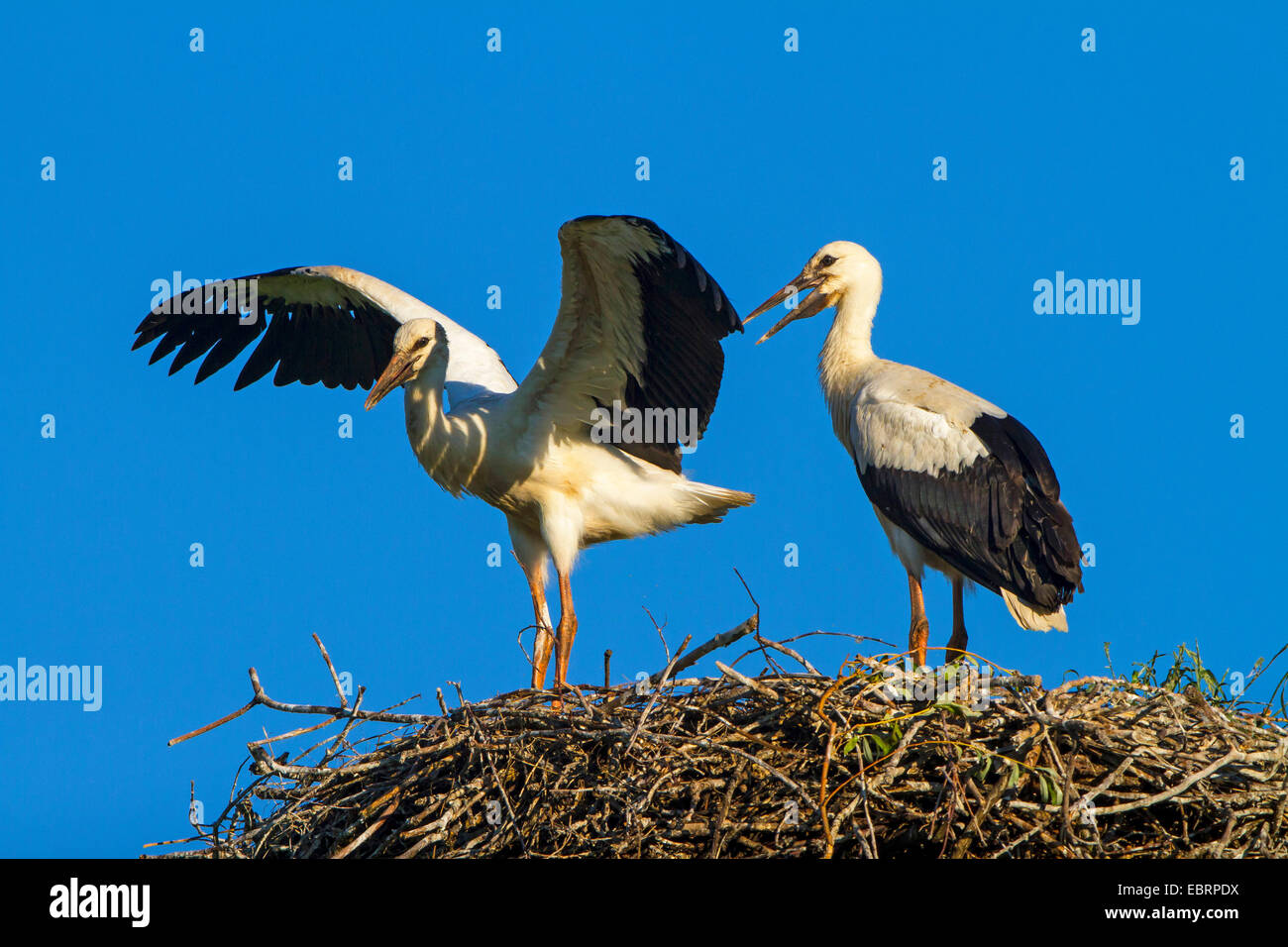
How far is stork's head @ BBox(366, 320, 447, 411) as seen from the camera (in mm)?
6766

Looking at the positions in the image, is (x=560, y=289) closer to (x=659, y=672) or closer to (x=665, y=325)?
(x=665, y=325)

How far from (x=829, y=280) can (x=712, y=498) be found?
1.23 metres

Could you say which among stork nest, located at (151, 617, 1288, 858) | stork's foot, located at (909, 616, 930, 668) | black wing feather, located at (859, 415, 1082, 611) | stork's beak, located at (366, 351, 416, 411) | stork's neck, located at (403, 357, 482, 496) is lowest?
stork nest, located at (151, 617, 1288, 858)

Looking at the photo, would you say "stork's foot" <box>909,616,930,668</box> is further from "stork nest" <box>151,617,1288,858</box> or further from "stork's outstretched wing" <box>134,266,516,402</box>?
"stork's outstretched wing" <box>134,266,516,402</box>

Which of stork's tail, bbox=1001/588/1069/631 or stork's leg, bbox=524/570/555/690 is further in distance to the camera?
stork's leg, bbox=524/570/555/690

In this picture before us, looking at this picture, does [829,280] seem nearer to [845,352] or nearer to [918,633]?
[845,352]

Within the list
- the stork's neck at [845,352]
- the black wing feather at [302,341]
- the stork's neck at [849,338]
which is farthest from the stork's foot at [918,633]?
the black wing feather at [302,341]

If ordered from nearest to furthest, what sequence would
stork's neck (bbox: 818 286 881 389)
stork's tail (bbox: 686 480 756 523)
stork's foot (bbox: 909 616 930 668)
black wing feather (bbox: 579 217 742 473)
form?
black wing feather (bbox: 579 217 742 473) → stork's foot (bbox: 909 616 930 668) → stork's tail (bbox: 686 480 756 523) → stork's neck (bbox: 818 286 881 389)

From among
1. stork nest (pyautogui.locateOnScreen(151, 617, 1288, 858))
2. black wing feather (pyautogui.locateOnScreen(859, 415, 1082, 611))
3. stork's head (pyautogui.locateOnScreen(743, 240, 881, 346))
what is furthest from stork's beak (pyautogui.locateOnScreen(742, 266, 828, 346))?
stork nest (pyautogui.locateOnScreen(151, 617, 1288, 858))

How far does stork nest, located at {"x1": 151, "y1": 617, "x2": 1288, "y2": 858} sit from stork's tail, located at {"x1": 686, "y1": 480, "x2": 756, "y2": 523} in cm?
201

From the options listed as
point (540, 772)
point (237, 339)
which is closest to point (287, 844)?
point (540, 772)

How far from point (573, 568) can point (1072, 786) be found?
10.3ft

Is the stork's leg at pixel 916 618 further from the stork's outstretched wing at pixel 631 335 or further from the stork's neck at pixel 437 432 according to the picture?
the stork's neck at pixel 437 432
